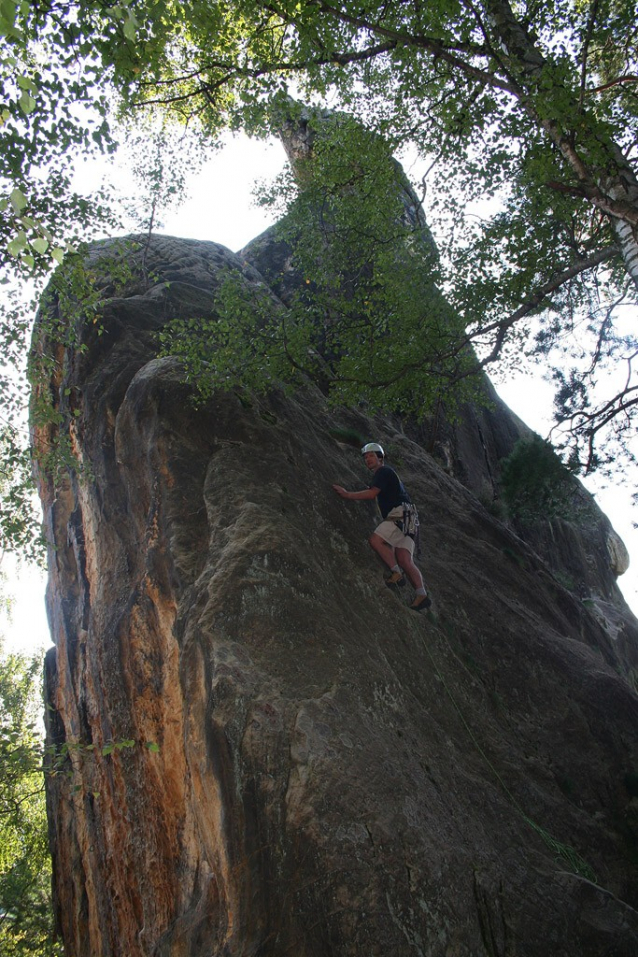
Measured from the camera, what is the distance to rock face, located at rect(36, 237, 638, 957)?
18.4 ft

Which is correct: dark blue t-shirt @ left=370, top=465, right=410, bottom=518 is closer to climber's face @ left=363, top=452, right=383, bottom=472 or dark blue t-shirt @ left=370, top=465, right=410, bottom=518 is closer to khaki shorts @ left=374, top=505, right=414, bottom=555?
khaki shorts @ left=374, top=505, right=414, bottom=555

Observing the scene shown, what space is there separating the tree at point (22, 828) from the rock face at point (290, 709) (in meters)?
0.79

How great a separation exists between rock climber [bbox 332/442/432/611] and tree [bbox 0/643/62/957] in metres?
5.71

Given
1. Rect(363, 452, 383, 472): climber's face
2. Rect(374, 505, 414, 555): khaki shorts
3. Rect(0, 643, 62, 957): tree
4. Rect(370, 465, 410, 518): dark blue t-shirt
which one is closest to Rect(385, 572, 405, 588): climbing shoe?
Rect(374, 505, 414, 555): khaki shorts

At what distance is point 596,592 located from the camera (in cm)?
2422

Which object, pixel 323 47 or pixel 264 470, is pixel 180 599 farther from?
pixel 323 47

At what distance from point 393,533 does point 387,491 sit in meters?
0.71

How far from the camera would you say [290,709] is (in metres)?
6.39

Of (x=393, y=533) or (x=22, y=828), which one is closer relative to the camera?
(x=393, y=533)

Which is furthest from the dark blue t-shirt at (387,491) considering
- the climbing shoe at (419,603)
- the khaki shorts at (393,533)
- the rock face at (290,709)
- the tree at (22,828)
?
the tree at (22,828)

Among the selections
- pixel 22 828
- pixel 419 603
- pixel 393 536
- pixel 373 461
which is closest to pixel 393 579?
pixel 419 603

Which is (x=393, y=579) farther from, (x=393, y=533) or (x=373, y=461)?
(x=373, y=461)

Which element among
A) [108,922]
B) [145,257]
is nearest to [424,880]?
[108,922]

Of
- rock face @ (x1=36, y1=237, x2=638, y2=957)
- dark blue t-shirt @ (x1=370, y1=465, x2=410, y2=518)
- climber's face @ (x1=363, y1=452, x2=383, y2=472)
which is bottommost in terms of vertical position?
rock face @ (x1=36, y1=237, x2=638, y2=957)
